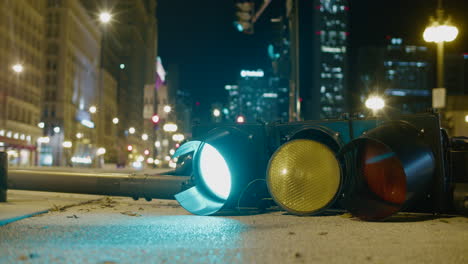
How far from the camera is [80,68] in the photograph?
92.1 metres

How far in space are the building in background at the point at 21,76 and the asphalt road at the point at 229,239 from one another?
50.2m

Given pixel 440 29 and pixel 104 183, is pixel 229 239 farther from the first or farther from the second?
pixel 440 29

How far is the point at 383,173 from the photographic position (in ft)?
28.6

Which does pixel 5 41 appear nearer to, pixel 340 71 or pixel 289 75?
pixel 289 75

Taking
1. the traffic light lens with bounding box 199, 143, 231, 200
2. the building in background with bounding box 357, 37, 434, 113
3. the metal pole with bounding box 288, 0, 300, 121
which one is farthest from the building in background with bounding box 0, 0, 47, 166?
the building in background with bounding box 357, 37, 434, 113

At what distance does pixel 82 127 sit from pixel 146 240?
3527 inches

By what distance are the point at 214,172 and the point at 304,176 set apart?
2.40 m

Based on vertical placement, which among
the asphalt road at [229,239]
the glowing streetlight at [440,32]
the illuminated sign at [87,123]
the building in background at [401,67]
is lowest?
the asphalt road at [229,239]

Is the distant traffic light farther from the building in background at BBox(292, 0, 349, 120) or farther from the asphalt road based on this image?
the building in background at BBox(292, 0, 349, 120)

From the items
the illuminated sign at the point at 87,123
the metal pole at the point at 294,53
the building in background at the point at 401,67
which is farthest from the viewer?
the building in background at the point at 401,67

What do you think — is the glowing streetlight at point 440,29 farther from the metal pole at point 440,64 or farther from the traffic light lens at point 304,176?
the traffic light lens at point 304,176

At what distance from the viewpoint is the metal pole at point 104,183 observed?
34.0 feet

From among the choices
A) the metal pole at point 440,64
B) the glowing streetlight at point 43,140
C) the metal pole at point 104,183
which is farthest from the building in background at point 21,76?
the metal pole at point 440,64

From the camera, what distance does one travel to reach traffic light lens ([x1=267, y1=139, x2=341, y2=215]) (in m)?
8.23
